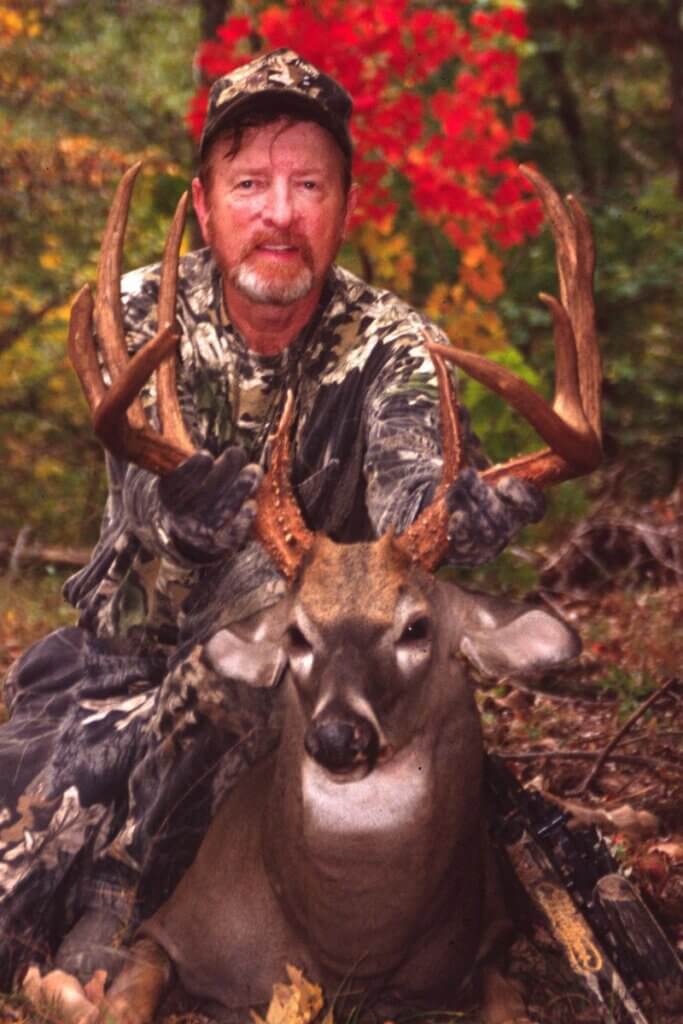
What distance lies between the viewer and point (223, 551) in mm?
3803

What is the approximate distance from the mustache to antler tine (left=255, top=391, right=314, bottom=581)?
790 millimetres

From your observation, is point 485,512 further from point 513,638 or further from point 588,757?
point 588,757

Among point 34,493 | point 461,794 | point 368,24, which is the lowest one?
point 34,493

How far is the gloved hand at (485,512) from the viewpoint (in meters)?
3.65

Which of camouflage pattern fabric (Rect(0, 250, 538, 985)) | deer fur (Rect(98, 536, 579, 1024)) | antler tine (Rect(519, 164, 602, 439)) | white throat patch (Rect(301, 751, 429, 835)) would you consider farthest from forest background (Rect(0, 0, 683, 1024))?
antler tine (Rect(519, 164, 602, 439))

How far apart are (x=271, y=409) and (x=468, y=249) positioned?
3.38 metres

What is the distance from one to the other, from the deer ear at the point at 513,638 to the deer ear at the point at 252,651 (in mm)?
404

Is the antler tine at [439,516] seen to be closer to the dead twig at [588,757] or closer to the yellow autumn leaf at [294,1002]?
the yellow autumn leaf at [294,1002]

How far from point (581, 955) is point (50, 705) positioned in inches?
60.8

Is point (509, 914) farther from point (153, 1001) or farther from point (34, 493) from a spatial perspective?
point (34, 493)

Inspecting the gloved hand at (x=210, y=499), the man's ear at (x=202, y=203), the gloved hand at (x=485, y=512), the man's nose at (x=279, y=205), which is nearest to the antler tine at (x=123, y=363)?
the gloved hand at (x=210, y=499)

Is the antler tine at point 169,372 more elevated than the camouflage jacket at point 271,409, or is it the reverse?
the antler tine at point 169,372

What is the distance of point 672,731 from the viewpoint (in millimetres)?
5410

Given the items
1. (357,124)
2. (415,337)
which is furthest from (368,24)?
(415,337)
